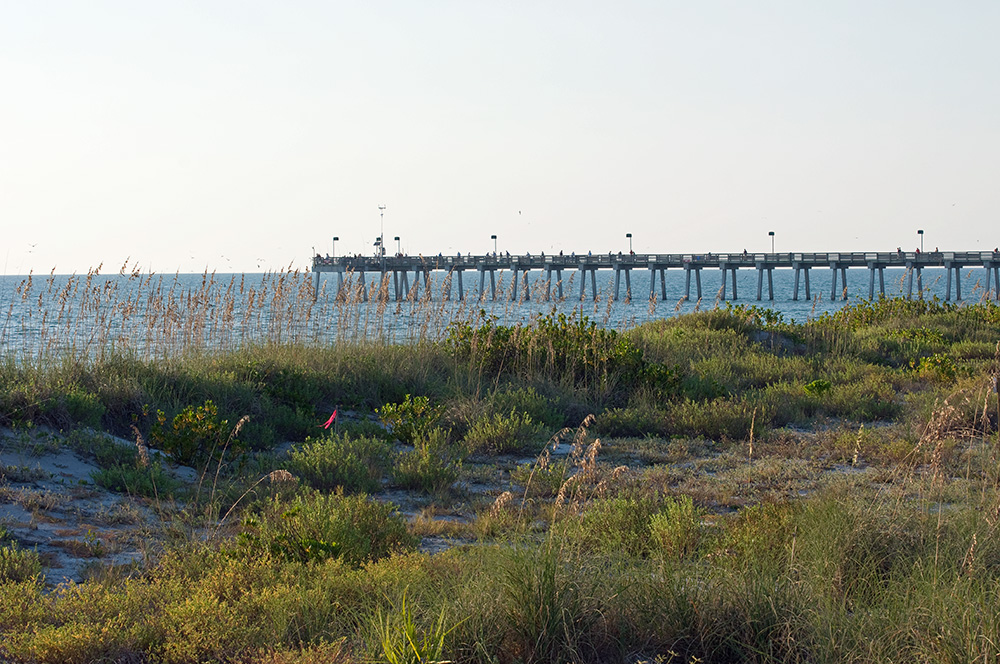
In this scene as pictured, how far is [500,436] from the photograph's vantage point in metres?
8.32

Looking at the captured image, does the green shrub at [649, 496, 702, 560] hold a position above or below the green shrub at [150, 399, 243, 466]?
below

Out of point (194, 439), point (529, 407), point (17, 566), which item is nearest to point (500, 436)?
point (529, 407)

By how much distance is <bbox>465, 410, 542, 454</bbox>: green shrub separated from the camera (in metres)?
8.28

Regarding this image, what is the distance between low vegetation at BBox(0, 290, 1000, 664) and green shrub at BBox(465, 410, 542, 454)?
0.08 feet

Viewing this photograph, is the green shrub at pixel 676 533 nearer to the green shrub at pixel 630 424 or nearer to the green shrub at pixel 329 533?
the green shrub at pixel 329 533

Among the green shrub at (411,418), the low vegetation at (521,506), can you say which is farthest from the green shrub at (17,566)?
the green shrub at (411,418)

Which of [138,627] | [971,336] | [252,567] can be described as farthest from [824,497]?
[971,336]

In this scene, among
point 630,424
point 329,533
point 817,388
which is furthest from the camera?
point 817,388

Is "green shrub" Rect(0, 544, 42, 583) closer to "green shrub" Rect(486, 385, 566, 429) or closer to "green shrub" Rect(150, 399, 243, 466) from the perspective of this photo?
"green shrub" Rect(150, 399, 243, 466)

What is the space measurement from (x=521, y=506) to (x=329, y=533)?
1084mm

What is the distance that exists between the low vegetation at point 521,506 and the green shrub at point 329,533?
0.02 m

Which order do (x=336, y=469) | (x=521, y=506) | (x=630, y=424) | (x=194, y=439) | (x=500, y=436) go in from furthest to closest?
(x=630, y=424) < (x=500, y=436) < (x=194, y=439) < (x=336, y=469) < (x=521, y=506)

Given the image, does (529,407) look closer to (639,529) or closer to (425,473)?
(425,473)

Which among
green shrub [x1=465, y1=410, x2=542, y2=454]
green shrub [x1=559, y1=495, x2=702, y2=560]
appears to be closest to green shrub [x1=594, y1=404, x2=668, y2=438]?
green shrub [x1=465, y1=410, x2=542, y2=454]
